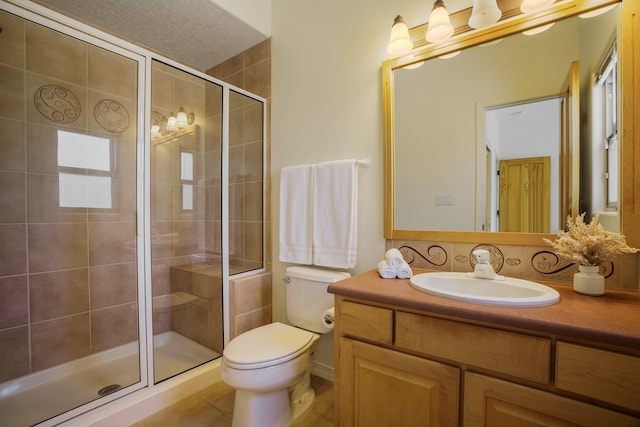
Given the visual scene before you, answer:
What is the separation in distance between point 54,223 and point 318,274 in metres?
1.70

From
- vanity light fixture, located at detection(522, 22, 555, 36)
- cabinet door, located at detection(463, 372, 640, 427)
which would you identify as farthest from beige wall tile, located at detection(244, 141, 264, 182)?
cabinet door, located at detection(463, 372, 640, 427)

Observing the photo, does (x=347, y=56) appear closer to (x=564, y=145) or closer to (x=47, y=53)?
(x=564, y=145)

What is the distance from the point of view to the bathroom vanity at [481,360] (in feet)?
2.35

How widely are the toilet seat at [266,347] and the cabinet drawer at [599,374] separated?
1.02m

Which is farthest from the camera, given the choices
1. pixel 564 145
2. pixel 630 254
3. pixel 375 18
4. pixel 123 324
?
pixel 123 324

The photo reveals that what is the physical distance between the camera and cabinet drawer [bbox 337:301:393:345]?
103cm

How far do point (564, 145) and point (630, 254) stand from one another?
48 cm

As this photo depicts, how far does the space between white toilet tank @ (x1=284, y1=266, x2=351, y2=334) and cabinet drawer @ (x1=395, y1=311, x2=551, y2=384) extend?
66cm

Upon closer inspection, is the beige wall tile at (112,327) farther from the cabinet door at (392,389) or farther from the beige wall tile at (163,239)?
the cabinet door at (392,389)

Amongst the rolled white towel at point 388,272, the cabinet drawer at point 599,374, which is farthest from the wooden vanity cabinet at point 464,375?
the rolled white towel at point 388,272

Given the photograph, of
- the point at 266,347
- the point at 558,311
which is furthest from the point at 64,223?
the point at 558,311

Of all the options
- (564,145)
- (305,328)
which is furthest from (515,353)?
(305,328)

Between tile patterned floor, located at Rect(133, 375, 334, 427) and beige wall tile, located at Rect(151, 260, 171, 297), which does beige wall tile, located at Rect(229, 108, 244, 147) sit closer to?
beige wall tile, located at Rect(151, 260, 171, 297)

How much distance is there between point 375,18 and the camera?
1621 millimetres
